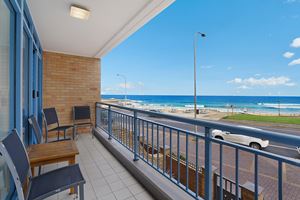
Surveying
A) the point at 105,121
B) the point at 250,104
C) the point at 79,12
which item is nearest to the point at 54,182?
the point at 79,12

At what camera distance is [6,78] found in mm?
1237

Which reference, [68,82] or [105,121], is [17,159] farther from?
[68,82]

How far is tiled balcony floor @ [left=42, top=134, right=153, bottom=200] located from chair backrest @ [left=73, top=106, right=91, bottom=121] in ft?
4.34

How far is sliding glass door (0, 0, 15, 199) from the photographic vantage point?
1140 mm

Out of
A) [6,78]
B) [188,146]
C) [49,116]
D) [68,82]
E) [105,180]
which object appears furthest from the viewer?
[68,82]

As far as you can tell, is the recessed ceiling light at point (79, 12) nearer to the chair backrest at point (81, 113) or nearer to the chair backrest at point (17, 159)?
the chair backrest at point (17, 159)

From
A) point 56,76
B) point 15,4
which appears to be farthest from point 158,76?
point 15,4

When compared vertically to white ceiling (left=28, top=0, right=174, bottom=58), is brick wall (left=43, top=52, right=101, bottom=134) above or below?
below

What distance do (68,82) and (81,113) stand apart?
3.04 ft

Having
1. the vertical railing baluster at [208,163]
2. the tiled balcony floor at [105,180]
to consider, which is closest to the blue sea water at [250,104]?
the tiled balcony floor at [105,180]

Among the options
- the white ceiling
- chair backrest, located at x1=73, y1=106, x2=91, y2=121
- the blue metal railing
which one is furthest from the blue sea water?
the white ceiling

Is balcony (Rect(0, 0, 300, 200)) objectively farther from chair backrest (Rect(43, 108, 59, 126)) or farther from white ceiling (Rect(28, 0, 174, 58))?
chair backrest (Rect(43, 108, 59, 126))

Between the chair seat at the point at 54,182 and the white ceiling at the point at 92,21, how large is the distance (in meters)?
1.97

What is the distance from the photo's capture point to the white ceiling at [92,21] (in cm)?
194
